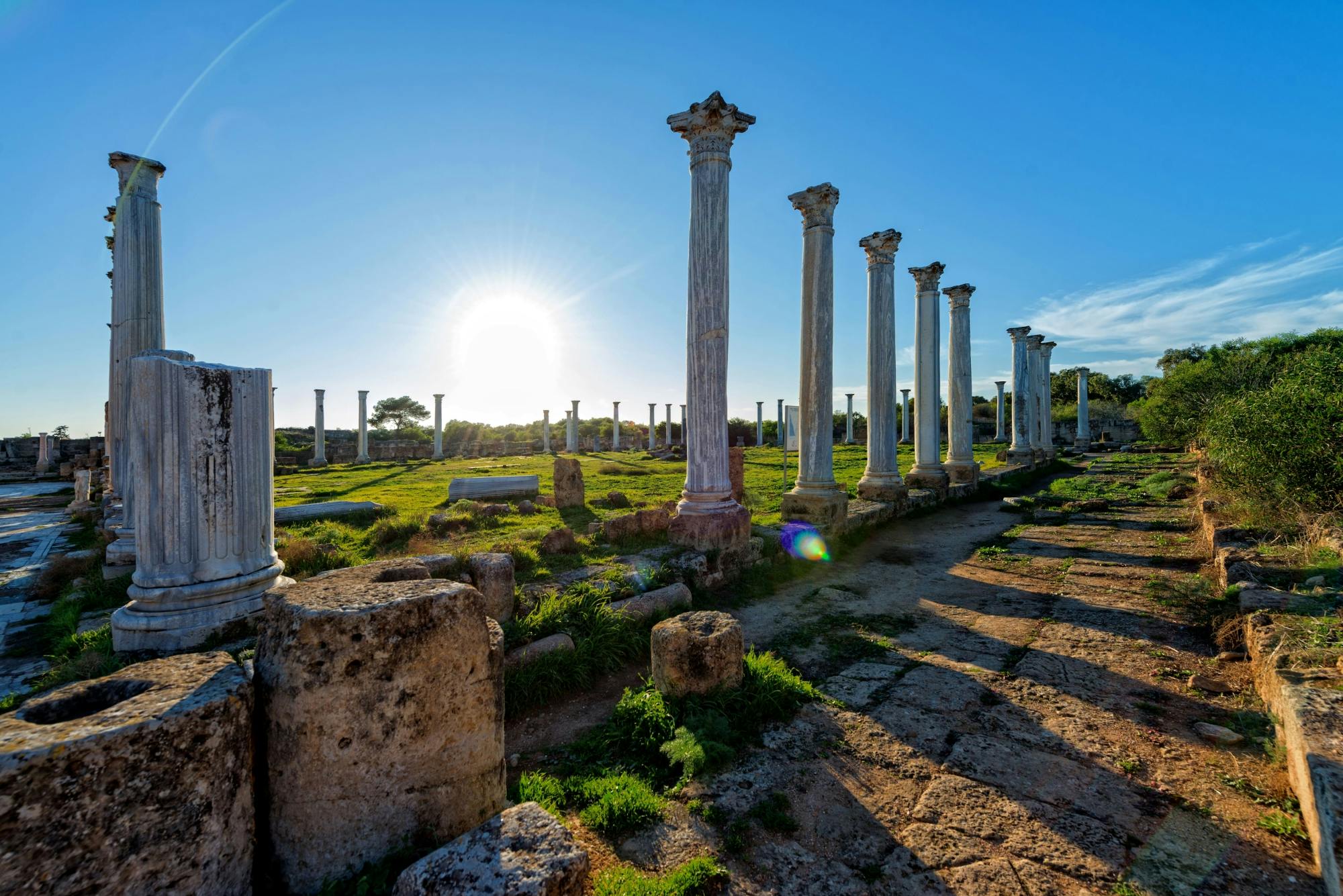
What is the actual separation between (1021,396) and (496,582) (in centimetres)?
2157

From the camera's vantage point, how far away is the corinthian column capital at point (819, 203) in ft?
31.9

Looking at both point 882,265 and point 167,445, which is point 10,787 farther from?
point 882,265

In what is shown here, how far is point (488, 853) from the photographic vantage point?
201 centimetres

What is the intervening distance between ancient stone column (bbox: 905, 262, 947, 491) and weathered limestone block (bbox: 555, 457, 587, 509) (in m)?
7.43

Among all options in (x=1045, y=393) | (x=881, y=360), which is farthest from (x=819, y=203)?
(x=1045, y=393)

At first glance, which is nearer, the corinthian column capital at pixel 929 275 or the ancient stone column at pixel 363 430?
the corinthian column capital at pixel 929 275

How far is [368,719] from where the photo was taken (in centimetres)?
219

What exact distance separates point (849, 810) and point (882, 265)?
10.9 metres

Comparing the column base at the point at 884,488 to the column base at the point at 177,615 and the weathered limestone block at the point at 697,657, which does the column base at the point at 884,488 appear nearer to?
the weathered limestone block at the point at 697,657

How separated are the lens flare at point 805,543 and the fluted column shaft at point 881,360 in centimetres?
319

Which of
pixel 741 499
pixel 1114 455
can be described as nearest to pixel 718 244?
pixel 741 499

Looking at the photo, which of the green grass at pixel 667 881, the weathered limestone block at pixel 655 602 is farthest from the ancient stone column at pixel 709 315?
the green grass at pixel 667 881

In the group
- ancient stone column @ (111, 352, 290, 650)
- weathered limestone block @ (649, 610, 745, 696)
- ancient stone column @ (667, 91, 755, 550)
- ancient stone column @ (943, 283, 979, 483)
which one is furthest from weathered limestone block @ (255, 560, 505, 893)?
ancient stone column @ (943, 283, 979, 483)

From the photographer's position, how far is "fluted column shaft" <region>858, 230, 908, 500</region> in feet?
38.3
